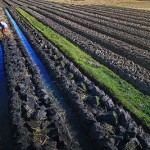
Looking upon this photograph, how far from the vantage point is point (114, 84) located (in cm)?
1391

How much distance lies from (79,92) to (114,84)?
6.16 feet

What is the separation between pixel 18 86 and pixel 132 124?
5637 mm

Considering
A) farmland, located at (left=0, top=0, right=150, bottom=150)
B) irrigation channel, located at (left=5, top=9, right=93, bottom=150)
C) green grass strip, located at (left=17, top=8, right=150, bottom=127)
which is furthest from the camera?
green grass strip, located at (left=17, top=8, right=150, bottom=127)

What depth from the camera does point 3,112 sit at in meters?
11.7

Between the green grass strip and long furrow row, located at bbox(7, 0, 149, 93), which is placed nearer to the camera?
the green grass strip

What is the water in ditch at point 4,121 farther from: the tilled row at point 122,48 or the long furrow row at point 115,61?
the tilled row at point 122,48

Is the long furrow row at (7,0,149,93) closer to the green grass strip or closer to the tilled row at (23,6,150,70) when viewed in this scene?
the green grass strip

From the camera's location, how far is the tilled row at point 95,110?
30.2 ft

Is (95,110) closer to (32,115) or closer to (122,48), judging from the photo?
(32,115)

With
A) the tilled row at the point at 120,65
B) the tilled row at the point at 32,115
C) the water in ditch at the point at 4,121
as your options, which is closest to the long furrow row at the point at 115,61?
the tilled row at the point at 120,65

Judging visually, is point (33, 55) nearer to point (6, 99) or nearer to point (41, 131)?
point (6, 99)

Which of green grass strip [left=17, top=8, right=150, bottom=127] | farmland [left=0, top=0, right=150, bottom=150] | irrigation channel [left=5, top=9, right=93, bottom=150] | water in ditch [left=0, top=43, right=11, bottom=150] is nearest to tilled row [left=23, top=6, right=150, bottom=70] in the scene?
farmland [left=0, top=0, right=150, bottom=150]

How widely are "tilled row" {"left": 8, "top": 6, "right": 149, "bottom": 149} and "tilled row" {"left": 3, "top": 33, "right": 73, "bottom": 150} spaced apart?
2.80ft

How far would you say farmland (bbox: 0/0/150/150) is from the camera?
9.55 meters
